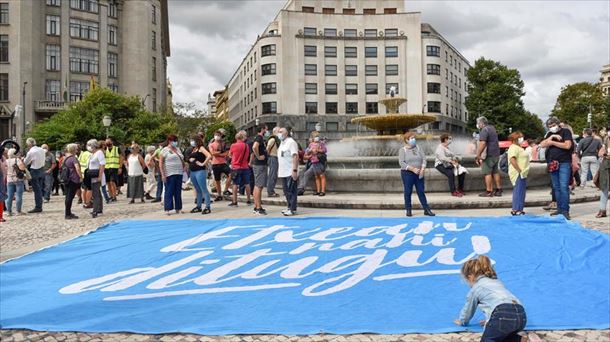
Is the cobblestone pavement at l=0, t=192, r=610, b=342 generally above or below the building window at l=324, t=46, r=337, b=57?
below

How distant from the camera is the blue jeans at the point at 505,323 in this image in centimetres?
305

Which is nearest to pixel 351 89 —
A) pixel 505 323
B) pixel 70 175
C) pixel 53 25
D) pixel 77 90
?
pixel 77 90

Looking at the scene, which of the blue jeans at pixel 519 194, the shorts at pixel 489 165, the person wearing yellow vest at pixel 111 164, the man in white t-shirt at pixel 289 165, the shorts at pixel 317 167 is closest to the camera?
the blue jeans at pixel 519 194

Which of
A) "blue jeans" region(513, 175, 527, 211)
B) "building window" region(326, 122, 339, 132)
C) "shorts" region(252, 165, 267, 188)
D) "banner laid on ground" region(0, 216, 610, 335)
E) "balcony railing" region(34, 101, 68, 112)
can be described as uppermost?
"balcony railing" region(34, 101, 68, 112)

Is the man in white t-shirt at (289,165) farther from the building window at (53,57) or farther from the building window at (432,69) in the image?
the building window at (432,69)

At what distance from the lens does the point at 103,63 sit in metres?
55.7

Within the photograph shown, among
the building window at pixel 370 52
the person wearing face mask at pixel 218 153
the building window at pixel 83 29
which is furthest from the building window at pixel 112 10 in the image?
the person wearing face mask at pixel 218 153

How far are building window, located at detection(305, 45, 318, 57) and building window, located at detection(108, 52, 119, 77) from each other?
81.2 ft

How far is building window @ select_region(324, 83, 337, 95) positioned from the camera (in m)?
63.8

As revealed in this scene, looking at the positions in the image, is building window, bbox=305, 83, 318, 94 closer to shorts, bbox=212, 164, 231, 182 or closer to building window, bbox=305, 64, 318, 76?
building window, bbox=305, 64, 318, 76

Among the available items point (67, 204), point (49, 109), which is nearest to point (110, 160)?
point (67, 204)

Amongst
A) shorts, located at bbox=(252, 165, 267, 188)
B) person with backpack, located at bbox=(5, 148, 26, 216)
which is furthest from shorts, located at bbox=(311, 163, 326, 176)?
person with backpack, located at bbox=(5, 148, 26, 216)

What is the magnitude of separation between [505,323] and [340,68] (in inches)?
2489

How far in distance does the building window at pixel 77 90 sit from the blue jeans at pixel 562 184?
54638 millimetres
